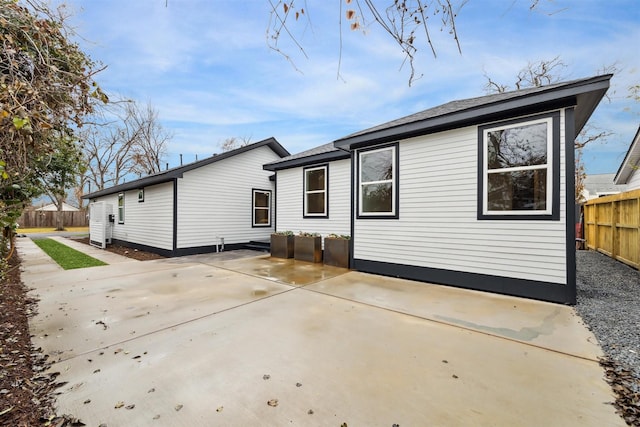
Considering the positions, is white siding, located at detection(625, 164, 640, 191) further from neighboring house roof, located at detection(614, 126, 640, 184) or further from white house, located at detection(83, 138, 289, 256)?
white house, located at detection(83, 138, 289, 256)

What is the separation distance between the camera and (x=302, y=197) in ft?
27.8

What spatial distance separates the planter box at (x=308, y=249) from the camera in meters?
7.37

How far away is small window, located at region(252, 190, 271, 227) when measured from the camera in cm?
1085

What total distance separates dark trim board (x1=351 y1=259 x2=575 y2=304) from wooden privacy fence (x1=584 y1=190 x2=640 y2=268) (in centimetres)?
390

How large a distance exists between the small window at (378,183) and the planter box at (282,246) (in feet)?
8.38

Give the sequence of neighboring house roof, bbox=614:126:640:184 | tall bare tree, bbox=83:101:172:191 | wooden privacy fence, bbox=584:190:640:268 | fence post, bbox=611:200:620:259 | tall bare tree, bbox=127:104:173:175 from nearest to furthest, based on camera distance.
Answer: wooden privacy fence, bbox=584:190:640:268 → fence post, bbox=611:200:620:259 → neighboring house roof, bbox=614:126:640:184 → tall bare tree, bbox=83:101:172:191 → tall bare tree, bbox=127:104:173:175

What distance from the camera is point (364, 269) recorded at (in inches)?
247

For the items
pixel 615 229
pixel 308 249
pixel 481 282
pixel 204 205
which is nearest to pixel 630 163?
pixel 615 229

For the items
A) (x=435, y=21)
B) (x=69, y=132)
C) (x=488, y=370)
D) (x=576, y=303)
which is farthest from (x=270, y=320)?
(x=576, y=303)

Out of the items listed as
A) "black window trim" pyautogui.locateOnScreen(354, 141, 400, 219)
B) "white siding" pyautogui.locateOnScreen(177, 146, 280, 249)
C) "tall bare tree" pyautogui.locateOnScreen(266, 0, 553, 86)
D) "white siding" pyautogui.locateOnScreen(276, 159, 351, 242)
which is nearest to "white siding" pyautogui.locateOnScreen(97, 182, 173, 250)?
"white siding" pyautogui.locateOnScreen(177, 146, 280, 249)

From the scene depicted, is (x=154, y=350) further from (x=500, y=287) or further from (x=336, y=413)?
(x=500, y=287)

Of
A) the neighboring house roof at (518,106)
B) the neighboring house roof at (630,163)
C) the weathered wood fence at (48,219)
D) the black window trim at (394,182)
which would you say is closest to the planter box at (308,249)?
the black window trim at (394,182)

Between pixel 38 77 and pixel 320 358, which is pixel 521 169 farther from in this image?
pixel 38 77

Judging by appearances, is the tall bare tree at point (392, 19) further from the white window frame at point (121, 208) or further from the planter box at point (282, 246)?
the white window frame at point (121, 208)
